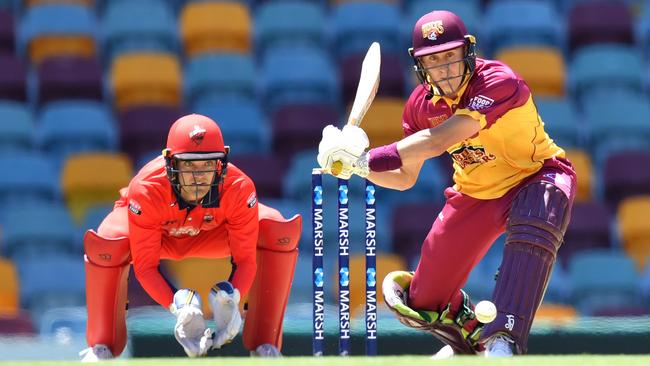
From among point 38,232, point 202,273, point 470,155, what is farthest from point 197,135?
point 38,232

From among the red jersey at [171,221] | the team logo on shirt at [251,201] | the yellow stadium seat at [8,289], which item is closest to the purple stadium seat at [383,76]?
the yellow stadium seat at [8,289]

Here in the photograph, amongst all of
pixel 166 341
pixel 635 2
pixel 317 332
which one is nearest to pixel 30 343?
→ pixel 166 341

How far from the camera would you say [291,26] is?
8812mm

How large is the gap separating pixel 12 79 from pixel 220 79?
116 centimetres

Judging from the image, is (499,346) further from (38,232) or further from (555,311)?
(38,232)

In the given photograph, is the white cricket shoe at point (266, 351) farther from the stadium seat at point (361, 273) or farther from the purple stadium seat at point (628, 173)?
the purple stadium seat at point (628, 173)

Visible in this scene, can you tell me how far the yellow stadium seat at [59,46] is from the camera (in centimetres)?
870

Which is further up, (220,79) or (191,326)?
(220,79)

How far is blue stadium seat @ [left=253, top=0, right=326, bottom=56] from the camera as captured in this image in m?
8.83

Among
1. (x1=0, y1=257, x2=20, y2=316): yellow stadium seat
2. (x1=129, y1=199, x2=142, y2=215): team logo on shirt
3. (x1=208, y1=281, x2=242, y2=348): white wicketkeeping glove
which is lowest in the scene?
(x1=0, y1=257, x2=20, y2=316): yellow stadium seat

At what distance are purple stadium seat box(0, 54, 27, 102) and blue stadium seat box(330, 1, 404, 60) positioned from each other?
72.8 inches

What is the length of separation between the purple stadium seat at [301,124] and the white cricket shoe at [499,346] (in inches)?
140

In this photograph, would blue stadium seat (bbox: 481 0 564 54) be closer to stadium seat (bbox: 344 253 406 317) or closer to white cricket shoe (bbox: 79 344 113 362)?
stadium seat (bbox: 344 253 406 317)

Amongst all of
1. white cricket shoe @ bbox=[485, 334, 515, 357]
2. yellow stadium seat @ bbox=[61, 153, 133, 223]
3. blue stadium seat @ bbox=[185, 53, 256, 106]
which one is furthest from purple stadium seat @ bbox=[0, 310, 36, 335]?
white cricket shoe @ bbox=[485, 334, 515, 357]
